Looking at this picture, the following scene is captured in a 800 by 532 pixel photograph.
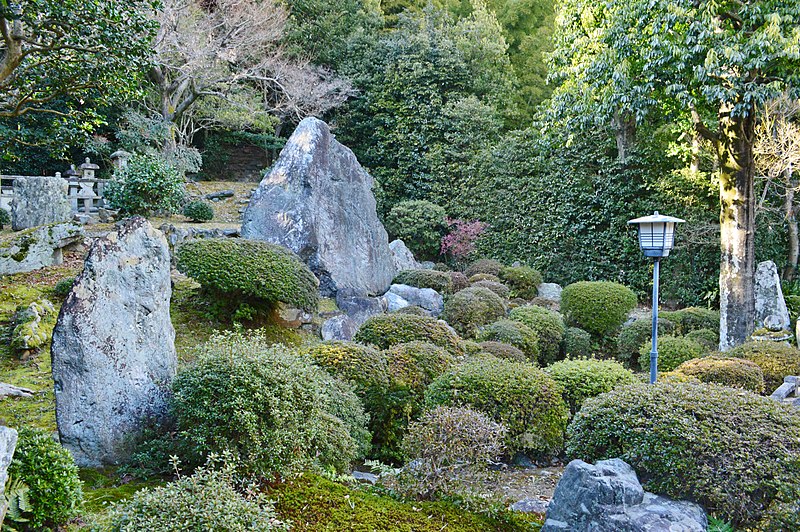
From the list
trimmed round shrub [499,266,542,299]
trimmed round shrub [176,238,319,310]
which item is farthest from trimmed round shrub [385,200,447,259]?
trimmed round shrub [176,238,319,310]

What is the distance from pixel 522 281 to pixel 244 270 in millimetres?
7952

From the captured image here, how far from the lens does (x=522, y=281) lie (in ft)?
45.0

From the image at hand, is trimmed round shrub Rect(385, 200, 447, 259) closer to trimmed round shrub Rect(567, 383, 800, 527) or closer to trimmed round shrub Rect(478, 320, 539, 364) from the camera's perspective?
trimmed round shrub Rect(478, 320, 539, 364)

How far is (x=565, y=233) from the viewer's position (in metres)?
14.7

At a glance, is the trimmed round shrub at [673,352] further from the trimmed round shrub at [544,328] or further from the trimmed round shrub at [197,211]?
the trimmed round shrub at [197,211]

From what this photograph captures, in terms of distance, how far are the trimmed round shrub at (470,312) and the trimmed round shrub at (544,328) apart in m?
0.35

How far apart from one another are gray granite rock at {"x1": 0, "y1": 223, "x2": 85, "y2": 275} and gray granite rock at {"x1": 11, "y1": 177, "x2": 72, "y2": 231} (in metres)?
1.80

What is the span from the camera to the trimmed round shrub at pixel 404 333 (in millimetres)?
6738

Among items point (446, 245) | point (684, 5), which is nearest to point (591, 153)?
point (446, 245)

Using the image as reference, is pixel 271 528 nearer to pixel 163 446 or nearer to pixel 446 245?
pixel 163 446

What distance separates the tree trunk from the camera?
932 cm

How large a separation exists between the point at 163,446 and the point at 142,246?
147 cm

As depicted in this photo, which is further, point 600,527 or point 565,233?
point 565,233

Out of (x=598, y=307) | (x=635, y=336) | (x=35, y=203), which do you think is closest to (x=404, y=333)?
(x=635, y=336)
